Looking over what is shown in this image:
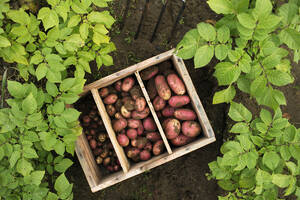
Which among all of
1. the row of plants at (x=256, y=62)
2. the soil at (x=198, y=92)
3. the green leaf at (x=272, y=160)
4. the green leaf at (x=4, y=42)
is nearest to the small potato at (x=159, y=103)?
the soil at (x=198, y=92)

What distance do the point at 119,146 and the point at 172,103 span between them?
580 millimetres

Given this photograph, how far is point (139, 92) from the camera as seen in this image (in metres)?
2.15

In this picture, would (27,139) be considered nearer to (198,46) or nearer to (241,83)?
(198,46)

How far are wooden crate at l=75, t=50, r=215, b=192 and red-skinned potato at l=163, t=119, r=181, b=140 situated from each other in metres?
0.09

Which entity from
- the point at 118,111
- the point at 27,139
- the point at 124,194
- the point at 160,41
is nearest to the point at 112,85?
the point at 118,111

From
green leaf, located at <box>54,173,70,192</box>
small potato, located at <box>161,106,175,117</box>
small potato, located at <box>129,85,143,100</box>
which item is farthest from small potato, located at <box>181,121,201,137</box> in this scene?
green leaf, located at <box>54,173,70,192</box>

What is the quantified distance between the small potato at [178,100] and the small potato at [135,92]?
27 centimetres

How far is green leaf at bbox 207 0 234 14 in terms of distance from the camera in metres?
1.35

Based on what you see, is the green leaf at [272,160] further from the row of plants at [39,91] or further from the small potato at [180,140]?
the row of plants at [39,91]

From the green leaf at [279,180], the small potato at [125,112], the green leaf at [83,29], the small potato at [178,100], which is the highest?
the green leaf at [83,29]

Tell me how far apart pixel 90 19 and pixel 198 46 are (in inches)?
27.2

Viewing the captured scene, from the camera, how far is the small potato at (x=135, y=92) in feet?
6.98

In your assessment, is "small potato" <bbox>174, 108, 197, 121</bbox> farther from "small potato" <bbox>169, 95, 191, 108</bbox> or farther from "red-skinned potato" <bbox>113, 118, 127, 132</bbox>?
"red-skinned potato" <bbox>113, 118, 127, 132</bbox>

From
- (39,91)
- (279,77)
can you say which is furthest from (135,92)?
(279,77)
